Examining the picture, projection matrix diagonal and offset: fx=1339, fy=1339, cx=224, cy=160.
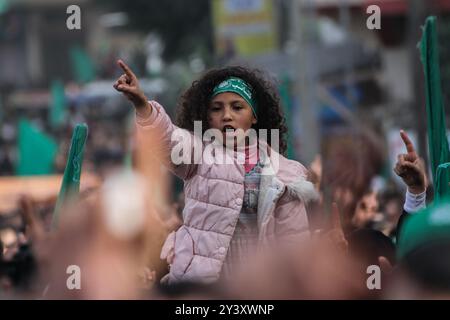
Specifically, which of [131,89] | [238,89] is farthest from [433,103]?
[131,89]

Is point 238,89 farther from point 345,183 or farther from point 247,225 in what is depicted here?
point 345,183

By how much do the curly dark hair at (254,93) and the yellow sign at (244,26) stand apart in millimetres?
17627

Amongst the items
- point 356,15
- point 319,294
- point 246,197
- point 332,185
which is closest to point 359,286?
point 319,294

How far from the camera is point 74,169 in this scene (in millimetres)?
3834

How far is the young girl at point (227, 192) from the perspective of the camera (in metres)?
3.62

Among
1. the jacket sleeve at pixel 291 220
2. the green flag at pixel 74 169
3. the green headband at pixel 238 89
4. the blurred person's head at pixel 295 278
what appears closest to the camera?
the blurred person's head at pixel 295 278

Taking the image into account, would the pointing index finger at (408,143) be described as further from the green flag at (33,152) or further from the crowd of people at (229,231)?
the green flag at (33,152)

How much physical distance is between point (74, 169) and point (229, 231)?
504mm

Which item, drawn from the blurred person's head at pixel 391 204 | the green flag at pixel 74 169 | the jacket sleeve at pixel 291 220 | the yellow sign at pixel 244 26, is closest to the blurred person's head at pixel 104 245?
the jacket sleeve at pixel 291 220

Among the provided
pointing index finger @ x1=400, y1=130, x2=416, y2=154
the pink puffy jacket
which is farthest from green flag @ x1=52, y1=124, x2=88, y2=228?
pointing index finger @ x1=400, y1=130, x2=416, y2=154

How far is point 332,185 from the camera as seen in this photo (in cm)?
666

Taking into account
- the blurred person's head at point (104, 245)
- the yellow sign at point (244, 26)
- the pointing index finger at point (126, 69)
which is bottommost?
the blurred person's head at point (104, 245)
